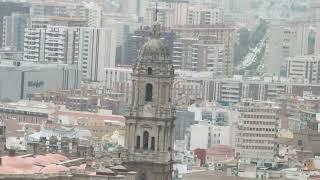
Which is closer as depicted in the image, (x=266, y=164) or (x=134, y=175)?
(x=134, y=175)

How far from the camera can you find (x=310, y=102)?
147m

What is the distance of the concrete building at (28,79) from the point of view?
154 metres

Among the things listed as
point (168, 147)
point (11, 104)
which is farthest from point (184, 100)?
point (168, 147)

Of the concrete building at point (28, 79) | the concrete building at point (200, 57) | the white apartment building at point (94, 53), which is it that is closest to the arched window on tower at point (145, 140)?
the concrete building at point (28, 79)

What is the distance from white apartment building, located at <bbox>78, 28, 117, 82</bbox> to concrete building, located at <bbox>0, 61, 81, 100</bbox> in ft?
74.3

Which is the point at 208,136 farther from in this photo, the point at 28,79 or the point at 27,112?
the point at 28,79

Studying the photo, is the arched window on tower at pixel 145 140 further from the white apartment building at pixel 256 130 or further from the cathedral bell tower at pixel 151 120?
the white apartment building at pixel 256 130

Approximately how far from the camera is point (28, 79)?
155250mm

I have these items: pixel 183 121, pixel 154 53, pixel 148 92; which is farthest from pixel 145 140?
pixel 183 121

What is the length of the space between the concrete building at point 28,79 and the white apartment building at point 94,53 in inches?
892

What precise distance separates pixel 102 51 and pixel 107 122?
60080mm

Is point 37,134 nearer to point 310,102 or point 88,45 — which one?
point 310,102

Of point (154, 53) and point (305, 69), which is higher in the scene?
point (154, 53)

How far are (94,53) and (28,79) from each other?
117 ft
